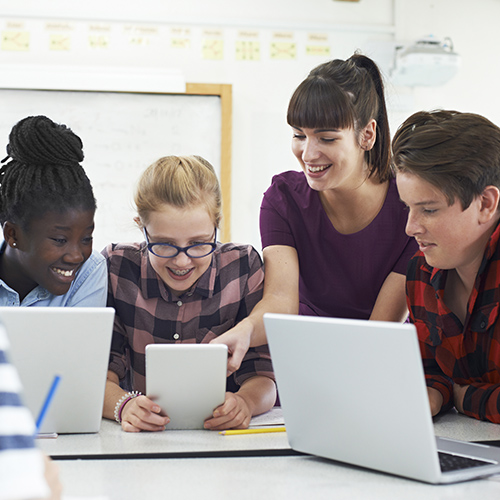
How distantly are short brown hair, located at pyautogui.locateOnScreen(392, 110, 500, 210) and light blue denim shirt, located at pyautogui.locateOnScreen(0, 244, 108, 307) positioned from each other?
2.46ft

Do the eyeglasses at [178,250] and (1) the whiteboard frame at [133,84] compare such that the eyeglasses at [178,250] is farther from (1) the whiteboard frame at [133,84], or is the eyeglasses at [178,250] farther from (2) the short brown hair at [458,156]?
(1) the whiteboard frame at [133,84]

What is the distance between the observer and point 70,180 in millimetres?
1484

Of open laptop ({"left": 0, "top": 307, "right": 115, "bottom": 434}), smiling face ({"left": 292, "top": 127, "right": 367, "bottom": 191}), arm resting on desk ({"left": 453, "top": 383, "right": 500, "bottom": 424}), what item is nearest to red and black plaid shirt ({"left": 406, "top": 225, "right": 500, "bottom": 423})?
arm resting on desk ({"left": 453, "top": 383, "right": 500, "bottom": 424})

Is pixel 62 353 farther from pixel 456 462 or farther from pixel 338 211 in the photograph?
pixel 338 211

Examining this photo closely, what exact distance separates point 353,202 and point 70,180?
73cm

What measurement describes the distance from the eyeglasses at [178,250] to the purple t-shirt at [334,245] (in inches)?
12.5

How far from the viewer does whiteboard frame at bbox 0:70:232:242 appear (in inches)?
115

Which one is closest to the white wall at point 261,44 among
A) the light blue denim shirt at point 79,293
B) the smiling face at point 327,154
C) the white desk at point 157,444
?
the smiling face at point 327,154

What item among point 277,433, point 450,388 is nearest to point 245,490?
point 277,433

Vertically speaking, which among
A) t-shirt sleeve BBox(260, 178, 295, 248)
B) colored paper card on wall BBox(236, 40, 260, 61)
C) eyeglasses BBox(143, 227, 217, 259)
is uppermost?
colored paper card on wall BBox(236, 40, 260, 61)

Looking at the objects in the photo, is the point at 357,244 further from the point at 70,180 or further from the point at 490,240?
the point at 70,180

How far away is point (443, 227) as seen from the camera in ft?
4.33

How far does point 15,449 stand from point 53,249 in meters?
1.03

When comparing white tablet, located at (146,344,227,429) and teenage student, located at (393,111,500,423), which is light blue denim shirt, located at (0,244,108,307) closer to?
white tablet, located at (146,344,227,429)
